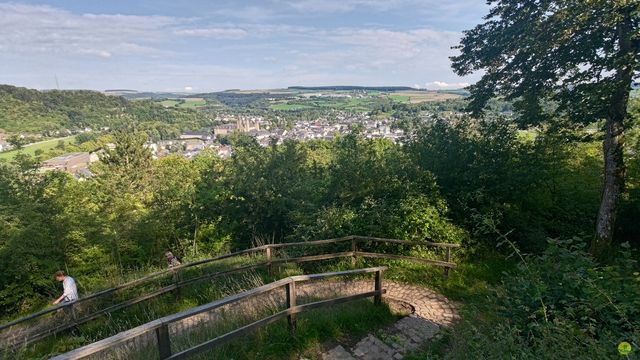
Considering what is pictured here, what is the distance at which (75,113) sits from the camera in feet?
388

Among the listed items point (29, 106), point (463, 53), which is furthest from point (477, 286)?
point (29, 106)

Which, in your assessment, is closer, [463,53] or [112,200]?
[463,53]

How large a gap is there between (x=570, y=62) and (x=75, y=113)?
458 ft

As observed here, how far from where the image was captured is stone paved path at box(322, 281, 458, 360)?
14.4 feet

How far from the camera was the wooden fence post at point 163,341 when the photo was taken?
2.94 meters

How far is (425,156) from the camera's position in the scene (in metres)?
11.0

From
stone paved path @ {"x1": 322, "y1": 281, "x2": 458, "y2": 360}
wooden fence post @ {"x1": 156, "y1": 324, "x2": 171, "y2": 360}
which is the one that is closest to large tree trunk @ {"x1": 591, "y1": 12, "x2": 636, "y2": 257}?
stone paved path @ {"x1": 322, "y1": 281, "x2": 458, "y2": 360}

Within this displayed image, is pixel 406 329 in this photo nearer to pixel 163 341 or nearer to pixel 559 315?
pixel 559 315

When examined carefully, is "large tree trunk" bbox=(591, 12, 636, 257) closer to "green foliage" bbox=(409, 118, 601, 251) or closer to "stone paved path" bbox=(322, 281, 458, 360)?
"green foliage" bbox=(409, 118, 601, 251)

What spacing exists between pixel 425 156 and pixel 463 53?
3.16 meters

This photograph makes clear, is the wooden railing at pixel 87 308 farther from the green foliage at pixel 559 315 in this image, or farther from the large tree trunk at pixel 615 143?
the large tree trunk at pixel 615 143

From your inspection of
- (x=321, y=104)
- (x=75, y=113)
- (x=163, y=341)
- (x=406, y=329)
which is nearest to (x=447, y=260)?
(x=406, y=329)

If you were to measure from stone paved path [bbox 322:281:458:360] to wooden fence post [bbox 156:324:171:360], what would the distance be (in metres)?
1.81

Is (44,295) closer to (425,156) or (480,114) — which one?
(425,156)
